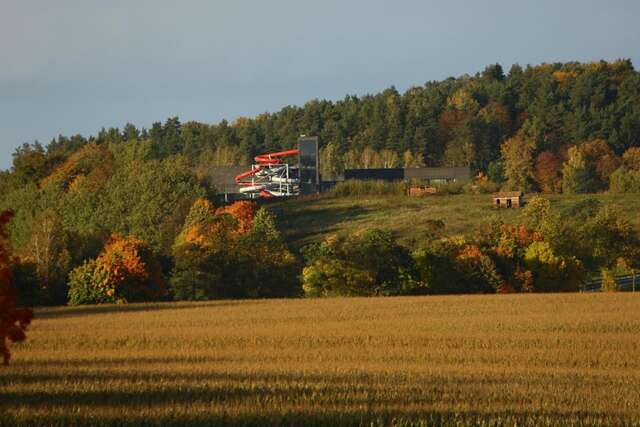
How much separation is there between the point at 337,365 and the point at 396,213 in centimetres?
9422

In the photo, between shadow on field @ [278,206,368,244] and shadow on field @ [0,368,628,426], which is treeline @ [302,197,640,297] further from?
shadow on field @ [0,368,628,426]

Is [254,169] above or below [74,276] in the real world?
above

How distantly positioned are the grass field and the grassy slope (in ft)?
181

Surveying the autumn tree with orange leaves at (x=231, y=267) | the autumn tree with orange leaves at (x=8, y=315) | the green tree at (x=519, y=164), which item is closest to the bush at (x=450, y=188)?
the green tree at (x=519, y=164)

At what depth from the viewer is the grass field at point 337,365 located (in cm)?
2030

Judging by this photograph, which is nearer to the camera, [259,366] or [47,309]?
[259,366]

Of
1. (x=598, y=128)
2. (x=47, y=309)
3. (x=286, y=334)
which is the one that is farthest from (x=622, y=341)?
(x=598, y=128)

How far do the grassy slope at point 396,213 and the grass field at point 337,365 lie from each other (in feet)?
181

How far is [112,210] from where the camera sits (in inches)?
4481

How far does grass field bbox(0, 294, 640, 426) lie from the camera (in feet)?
66.6

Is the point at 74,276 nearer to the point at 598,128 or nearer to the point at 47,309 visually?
the point at 47,309

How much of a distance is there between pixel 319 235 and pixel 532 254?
3906cm

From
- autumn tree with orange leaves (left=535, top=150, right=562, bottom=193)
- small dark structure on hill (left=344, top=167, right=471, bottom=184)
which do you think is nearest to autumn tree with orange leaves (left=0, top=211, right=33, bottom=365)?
small dark structure on hill (left=344, top=167, right=471, bottom=184)

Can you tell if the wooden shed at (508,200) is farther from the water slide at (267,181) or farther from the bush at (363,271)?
the bush at (363,271)
